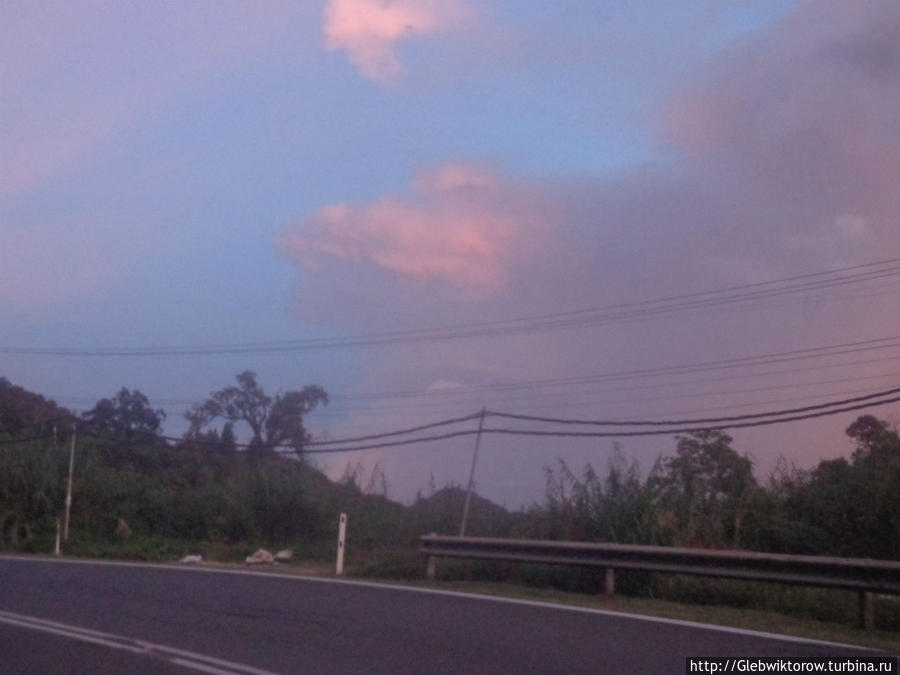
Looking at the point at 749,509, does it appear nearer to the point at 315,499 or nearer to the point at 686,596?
the point at 686,596

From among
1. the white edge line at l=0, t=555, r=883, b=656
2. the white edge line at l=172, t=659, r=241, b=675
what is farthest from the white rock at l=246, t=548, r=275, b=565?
the white edge line at l=172, t=659, r=241, b=675

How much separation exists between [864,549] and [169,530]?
73.8ft

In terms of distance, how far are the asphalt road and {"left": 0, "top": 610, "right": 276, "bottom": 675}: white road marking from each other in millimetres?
14

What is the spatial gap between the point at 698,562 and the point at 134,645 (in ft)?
25.1

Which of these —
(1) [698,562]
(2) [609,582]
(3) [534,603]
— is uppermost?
(1) [698,562]

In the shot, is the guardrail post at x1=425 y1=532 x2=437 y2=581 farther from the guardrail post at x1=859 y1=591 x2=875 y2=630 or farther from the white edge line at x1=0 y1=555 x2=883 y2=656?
the guardrail post at x1=859 y1=591 x2=875 y2=630

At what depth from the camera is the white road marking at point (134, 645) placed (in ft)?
33.5

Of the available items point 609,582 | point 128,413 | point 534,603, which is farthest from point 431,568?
point 128,413

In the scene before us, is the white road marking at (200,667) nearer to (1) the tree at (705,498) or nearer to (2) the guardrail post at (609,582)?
(2) the guardrail post at (609,582)

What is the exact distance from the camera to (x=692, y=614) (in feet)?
44.6

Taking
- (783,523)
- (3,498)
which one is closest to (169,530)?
(3,498)

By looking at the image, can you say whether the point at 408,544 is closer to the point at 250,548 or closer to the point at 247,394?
the point at 250,548

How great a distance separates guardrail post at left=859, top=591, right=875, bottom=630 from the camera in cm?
1313

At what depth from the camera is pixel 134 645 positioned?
11555mm
